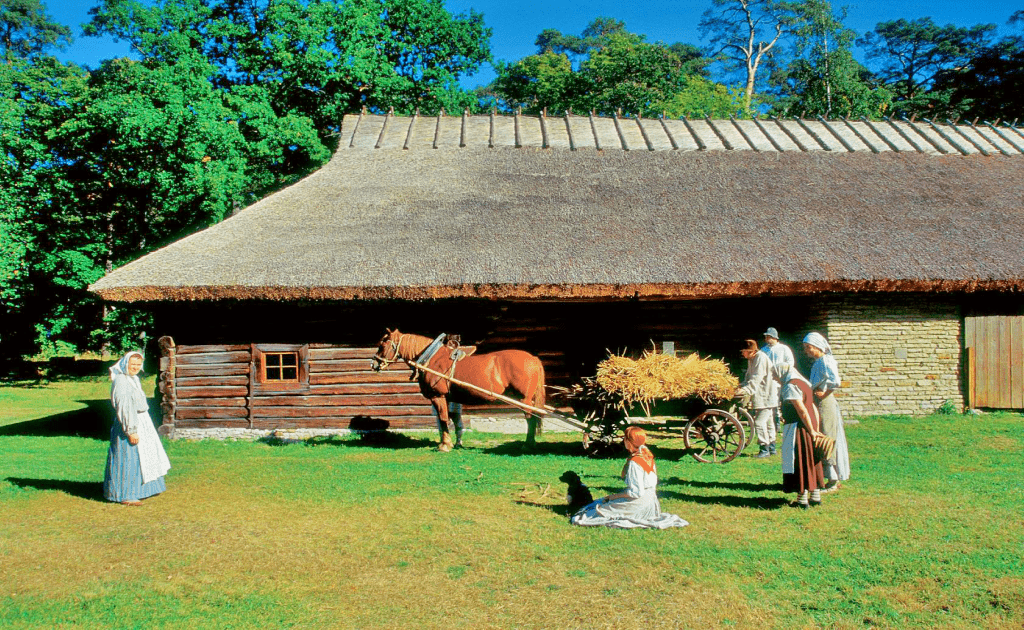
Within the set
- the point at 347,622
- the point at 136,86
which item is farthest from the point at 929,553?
the point at 136,86

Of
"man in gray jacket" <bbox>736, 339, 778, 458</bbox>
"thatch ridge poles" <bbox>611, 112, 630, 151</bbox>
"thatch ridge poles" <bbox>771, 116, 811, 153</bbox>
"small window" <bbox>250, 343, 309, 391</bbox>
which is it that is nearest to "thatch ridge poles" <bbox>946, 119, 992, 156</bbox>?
"thatch ridge poles" <bbox>771, 116, 811, 153</bbox>

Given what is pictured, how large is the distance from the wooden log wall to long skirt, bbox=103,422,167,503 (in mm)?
4938

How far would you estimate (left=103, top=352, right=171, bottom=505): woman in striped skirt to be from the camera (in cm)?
786

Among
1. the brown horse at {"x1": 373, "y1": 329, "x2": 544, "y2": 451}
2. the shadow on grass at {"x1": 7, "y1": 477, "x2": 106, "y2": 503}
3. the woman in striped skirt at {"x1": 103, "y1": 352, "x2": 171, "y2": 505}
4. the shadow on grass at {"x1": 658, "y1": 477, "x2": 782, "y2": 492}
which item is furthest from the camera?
the brown horse at {"x1": 373, "y1": 329, "x2": 544, "y2": 451}

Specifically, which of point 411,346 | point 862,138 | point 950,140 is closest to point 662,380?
point 411,346

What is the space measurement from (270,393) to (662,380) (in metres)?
7.03

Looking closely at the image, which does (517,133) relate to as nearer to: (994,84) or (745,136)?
(745,136)

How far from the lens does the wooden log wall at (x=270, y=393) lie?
1312cm

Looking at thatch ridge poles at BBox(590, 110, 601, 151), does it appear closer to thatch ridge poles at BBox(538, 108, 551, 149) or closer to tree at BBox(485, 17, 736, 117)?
thatch ridge poles at BBox(538, 108, 551, 149)

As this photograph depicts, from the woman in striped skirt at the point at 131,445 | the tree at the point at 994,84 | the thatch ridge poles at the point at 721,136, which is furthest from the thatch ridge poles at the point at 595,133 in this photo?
the tree at the point at 994,84

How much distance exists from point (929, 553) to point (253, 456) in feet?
28.1

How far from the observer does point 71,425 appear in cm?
1514

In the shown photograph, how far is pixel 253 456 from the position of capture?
11141 millimetres

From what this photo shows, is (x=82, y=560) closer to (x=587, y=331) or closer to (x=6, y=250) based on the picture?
(x=587, y=331)
